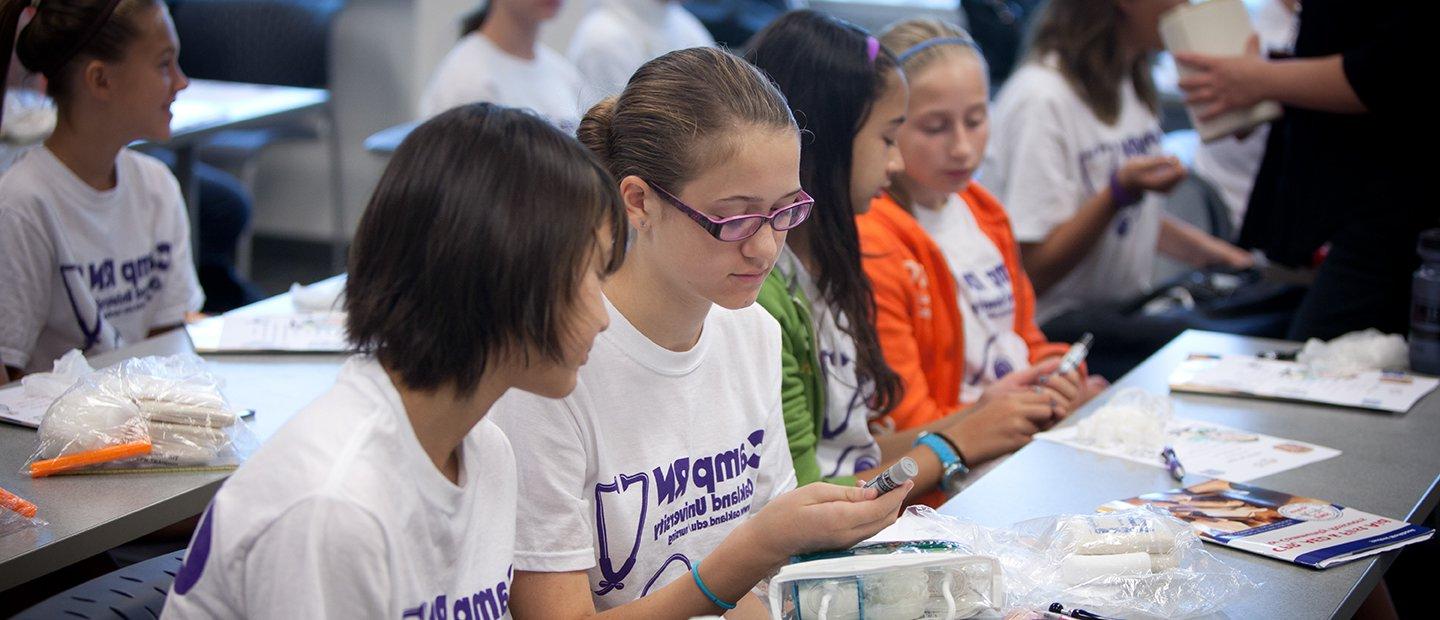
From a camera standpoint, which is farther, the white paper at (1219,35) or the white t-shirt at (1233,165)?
the white t-shirt at (1233,165)

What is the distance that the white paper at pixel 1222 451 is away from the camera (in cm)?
171

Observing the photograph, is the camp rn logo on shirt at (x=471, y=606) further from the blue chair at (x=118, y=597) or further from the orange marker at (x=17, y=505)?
the orange marker at (x=17, y=505)

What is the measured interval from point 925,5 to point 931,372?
14.0 ft

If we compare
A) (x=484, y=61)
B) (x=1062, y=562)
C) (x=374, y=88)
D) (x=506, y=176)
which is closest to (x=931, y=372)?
(x=1062, y=562)

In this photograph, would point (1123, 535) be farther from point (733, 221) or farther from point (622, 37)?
point (622, 37)

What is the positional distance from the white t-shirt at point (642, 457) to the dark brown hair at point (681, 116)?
18 cm

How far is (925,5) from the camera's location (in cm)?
620

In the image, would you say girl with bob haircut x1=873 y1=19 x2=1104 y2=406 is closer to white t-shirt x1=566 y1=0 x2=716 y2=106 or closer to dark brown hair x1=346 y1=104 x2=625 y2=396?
dark brown hair x1=346 y1=104 x2=625 y2=396

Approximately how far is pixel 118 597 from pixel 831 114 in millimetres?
1139

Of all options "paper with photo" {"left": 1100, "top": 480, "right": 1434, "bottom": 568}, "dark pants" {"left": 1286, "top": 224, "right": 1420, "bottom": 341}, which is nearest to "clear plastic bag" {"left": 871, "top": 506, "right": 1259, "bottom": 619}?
"paper with photo" {"left": 1100, "top": 480, "right": 1434, "bottom": 568}

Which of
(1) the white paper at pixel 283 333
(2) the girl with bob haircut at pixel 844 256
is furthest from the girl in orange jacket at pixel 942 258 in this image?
(1) the white paper at pixel 283 333

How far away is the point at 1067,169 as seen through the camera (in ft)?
10.3

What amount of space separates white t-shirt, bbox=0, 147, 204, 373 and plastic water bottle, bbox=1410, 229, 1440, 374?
2241 millimetres

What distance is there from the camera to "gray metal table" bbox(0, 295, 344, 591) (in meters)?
1.35
